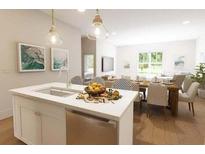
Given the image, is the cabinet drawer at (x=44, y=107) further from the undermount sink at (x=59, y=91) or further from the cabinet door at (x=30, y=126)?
the undermount sink at (x=59, y=91)

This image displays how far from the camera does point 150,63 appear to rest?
324 inches

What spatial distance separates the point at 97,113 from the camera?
121cm

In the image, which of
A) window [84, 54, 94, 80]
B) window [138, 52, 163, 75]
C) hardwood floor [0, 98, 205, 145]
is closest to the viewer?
hardwood floor [0, 98, 205, 145]

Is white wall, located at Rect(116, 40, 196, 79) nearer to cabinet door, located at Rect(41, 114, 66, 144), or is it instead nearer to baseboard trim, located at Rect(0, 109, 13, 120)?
baseboard trim, located at Rect(0, 109, 13, 120)

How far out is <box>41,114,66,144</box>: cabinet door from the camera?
147 cm

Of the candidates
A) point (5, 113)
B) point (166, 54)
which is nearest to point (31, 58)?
point (5, 113)

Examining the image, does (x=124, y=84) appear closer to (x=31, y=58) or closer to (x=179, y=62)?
(x=31, y=58)

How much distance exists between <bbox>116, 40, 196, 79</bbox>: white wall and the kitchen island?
706cm

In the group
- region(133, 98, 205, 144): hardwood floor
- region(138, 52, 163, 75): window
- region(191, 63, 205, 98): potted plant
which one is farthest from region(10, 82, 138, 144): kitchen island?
region(138, 52, 163, 75): window

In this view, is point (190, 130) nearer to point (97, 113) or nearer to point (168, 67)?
point (97, 113)

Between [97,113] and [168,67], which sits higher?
[168,67]

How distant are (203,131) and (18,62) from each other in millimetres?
4091
